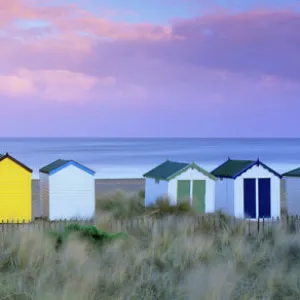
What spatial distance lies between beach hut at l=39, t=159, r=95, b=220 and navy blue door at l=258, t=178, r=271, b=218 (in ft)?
16.4

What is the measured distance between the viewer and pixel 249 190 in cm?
1897

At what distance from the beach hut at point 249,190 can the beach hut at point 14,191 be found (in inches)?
→ 233

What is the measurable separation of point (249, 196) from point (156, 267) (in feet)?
26.7

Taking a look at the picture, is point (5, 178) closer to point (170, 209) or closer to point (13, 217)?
point (13, 217)

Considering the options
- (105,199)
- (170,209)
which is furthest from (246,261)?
(105,199)

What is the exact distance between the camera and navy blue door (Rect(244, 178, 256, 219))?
18969 mm

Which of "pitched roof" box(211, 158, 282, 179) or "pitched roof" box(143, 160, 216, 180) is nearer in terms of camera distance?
"pitched roof" box(143, 160, 216, 180)

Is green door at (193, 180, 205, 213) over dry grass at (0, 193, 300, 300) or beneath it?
over

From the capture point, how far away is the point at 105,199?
852 inches

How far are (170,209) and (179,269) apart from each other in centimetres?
705

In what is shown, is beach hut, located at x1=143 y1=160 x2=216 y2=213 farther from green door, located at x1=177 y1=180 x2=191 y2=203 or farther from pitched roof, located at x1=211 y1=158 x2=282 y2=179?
pitched roof, located at x1=211 y1=158 x2=282 y2=179

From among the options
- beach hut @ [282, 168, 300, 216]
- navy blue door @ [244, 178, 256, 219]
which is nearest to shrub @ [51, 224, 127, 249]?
navy blue door @ [244, 178, 256, 219]

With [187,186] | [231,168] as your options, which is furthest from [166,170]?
[231,168]

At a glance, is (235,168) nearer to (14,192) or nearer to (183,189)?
(183,189)
